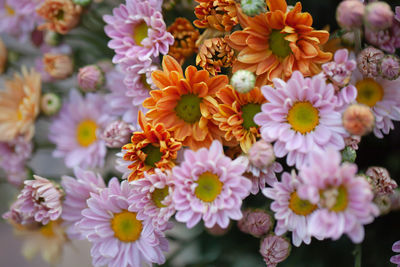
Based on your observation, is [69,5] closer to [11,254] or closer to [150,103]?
[150,103]

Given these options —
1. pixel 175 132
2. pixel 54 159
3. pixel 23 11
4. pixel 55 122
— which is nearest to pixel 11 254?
pixel 54 159

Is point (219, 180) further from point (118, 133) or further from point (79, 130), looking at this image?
point (79, 130)

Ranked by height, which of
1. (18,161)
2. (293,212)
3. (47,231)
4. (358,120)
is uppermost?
(358,120)

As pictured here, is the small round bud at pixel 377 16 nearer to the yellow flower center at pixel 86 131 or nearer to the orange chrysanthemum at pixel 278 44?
the orange chrysanthemum at pixel 278 44

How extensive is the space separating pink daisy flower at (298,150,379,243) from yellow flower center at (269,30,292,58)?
18 centimetres

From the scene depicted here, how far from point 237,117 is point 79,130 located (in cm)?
40

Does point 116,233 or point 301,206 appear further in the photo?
point 116,233

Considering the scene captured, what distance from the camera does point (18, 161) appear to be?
31.9 inches

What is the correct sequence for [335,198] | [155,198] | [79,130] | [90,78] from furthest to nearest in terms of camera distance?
[79,130]
[90,78]
[155,198]
[335,198]

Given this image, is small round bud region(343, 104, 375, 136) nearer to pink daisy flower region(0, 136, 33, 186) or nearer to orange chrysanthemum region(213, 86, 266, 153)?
orange chrysanthemum region(213, 86, 266, 153)

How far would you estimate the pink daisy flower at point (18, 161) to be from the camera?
799mm

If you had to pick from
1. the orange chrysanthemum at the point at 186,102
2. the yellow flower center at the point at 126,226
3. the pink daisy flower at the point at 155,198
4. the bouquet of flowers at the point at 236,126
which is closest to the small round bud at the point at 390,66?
the bouquet of flowers at the point at 236,126

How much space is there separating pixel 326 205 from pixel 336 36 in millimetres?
259

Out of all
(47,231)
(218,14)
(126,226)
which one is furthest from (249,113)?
(47,231)
